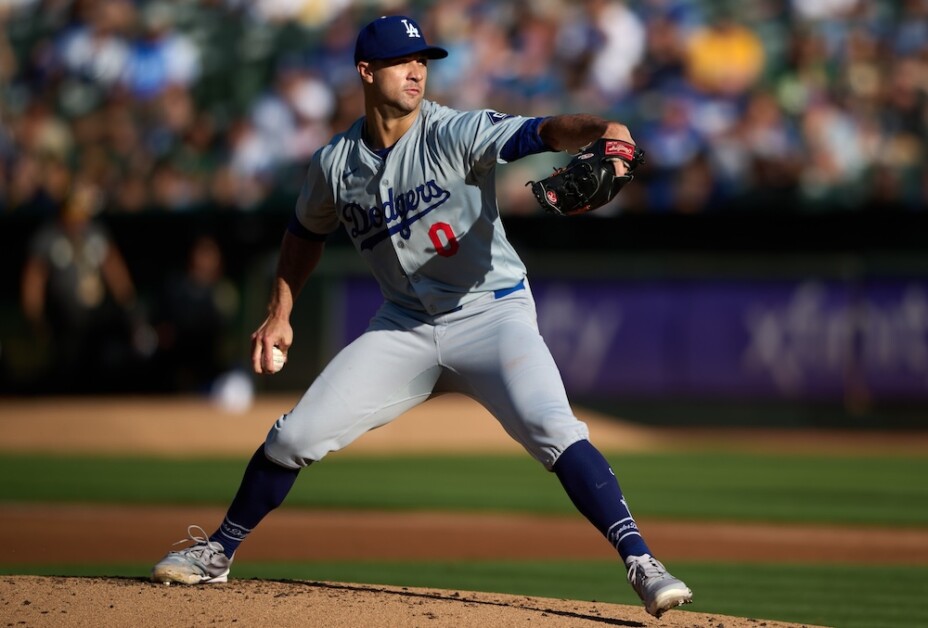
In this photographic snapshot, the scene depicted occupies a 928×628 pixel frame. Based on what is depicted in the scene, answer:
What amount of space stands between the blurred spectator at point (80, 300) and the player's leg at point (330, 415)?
895cm

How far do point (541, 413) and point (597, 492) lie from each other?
11.7 inches

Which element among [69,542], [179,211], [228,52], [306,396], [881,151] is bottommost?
[69,542]

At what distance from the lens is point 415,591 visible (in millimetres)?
4996

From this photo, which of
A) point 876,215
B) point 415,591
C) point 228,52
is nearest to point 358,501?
point 415,591

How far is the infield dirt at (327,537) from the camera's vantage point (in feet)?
14.4

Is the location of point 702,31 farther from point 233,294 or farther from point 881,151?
point 233,294

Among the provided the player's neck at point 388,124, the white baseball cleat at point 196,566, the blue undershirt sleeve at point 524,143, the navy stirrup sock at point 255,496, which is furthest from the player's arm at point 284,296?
the blue undershirt sleeve at point 524,143

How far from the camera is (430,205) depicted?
4.64 metres

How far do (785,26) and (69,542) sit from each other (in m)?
10.5

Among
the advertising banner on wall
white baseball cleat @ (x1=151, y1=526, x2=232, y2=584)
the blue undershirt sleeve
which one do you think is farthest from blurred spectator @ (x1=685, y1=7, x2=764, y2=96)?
white baseball cleat @ (x1=151, y1=526, x2=232, y2=584)

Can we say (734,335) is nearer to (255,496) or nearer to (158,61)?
(158,61)

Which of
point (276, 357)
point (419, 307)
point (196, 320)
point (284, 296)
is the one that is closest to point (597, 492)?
point (419, 307)

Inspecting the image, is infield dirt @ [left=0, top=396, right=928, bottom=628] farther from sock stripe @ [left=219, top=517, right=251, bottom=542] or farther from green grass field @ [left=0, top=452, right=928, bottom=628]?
green grass field @ [left=0, top=452, right=928, bottom=628]

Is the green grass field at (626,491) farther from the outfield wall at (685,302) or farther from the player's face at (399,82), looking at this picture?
the player's face at (399,82)
